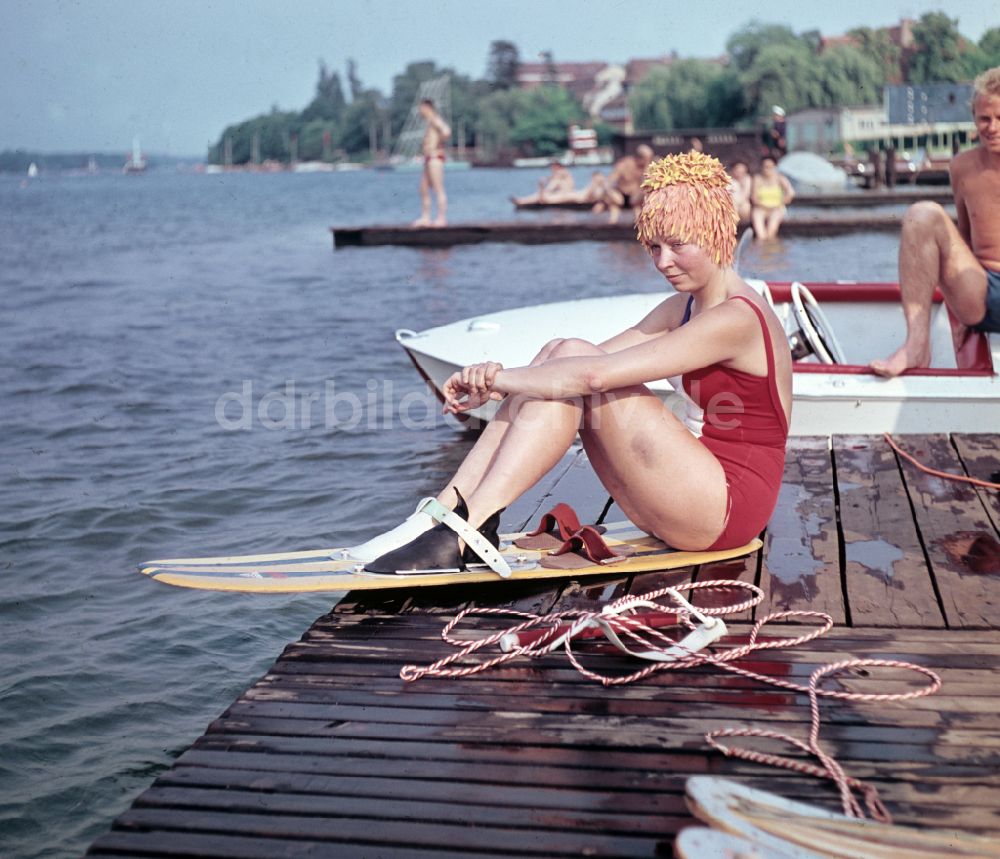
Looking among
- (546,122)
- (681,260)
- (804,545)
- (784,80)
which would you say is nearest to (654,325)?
(681,260)

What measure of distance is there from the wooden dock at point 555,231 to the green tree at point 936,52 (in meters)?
32.5

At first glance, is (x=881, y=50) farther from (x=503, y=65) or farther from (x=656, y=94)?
(x=503, y=65)

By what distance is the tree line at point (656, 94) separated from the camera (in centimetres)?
5672

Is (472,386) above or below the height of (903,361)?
above

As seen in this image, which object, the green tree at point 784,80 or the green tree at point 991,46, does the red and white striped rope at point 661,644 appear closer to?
the green tree at point 991,46

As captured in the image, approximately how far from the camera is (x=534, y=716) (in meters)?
2.97

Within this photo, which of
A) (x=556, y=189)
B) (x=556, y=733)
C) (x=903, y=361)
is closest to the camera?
(x=556, y=733)

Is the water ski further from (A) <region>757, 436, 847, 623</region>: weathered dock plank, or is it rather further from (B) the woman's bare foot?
(B) the woman's bare foot

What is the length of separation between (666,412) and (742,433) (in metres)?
0.29

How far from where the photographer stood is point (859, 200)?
89.9 feet

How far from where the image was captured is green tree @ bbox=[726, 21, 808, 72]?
79500 millimetres

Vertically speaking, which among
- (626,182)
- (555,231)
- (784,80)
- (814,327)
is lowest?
(814,327)

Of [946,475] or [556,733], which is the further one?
[946,475]

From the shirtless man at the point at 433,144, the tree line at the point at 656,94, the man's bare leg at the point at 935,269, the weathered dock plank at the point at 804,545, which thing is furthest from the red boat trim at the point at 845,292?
the tree line at the point at 656,94
